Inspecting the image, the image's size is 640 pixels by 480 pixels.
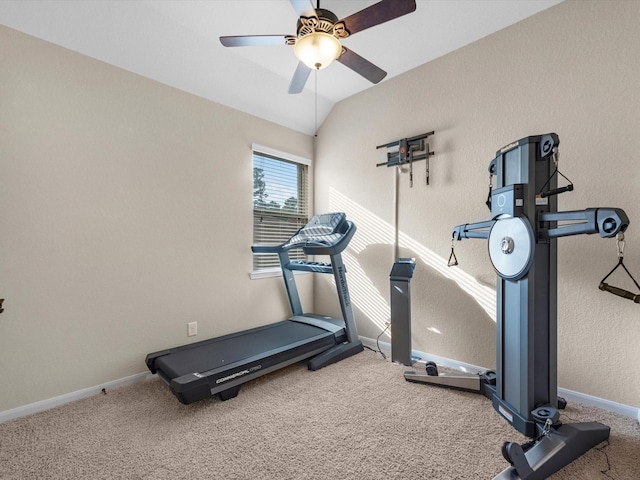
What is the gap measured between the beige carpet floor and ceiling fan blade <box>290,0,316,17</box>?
2.47 metres

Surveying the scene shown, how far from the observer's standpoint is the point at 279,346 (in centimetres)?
266

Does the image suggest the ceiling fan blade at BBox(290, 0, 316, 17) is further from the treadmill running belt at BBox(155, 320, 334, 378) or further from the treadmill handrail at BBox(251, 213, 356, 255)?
the treadmill running belt at BBox(155, 320, 334, 378)

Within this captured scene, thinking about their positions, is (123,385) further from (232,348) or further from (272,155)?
(272,155)

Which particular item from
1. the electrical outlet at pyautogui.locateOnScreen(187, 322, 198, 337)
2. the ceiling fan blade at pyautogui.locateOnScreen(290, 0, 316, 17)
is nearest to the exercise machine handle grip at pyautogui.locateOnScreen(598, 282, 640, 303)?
the ceiling fan blade at pyautogui.locateOnScreen(290, 0, 316, 17)

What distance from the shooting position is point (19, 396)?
203 centimetres

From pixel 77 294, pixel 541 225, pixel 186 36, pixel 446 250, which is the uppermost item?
pixel 186 36

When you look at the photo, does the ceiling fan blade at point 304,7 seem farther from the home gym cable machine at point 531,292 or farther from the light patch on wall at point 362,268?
the light patch on wall at point 362,268

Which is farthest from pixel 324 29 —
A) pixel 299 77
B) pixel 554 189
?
pixel 554 189

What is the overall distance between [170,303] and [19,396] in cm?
109

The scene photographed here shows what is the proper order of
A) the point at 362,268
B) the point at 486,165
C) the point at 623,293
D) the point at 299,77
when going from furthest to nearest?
the point at 362,268 < the point at 486,165 < the point at 299,77 < the point at 623,293

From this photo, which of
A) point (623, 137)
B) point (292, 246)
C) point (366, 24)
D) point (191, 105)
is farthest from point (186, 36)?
point (623, 137)

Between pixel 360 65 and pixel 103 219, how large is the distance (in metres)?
2.30

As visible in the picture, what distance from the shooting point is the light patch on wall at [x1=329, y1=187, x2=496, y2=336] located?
2721mm

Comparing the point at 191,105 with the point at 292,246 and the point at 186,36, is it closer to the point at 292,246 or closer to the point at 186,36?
the point at 186,36
